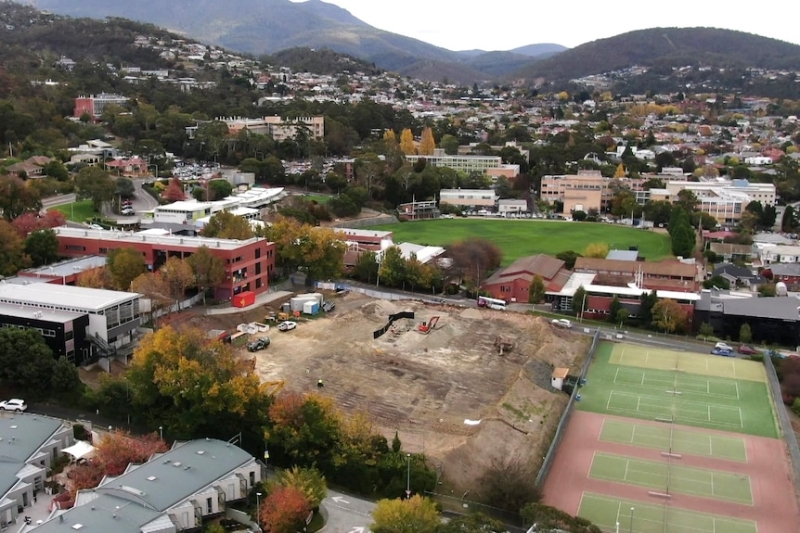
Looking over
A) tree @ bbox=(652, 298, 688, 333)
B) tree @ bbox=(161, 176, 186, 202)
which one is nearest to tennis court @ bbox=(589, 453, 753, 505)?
tree @ bbox=(652, 298, 688, 333)

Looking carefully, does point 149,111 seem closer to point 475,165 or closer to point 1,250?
point 475,165

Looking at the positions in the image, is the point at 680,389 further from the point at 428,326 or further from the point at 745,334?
the point at 428,326

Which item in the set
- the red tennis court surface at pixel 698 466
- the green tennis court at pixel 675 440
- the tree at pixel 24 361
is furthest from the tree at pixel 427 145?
the tree at pixel 24 361

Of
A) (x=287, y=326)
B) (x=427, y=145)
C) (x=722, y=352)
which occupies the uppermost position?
(x=427, y=145)

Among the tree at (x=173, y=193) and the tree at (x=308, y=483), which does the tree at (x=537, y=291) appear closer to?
the tree at (x=308, y=483)

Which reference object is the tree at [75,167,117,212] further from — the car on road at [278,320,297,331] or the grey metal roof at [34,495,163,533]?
the grey metal roof at [34,495,163,533]

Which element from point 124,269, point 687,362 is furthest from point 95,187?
point 687,362
